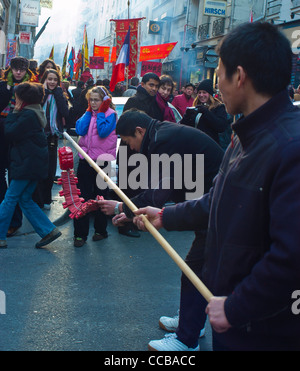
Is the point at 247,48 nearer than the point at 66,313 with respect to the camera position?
Yes

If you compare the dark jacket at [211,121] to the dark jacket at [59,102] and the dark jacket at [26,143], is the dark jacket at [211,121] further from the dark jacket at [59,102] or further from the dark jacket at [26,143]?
the dark jacket at [26,143]

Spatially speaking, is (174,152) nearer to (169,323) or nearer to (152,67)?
(169,323)

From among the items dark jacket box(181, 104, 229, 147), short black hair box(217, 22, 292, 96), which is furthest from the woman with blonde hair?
short black hair box(217, 22, 292, 96)

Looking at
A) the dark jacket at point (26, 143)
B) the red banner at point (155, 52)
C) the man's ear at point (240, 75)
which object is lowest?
the dark jacket at point (26, 143)

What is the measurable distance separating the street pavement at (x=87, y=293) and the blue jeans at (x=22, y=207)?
255mm

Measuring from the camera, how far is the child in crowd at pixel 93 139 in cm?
568

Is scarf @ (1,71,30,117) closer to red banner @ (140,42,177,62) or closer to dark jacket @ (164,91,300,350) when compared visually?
dark jacket @ (164,91,300,350)

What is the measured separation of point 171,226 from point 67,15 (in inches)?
4284

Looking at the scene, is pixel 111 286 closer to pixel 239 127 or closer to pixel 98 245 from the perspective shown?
pixel 98 245

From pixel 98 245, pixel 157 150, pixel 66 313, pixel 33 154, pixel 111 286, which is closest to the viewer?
pixel 157 150

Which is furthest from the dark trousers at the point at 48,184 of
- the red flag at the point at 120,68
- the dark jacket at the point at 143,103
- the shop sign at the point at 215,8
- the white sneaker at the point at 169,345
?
the shop sign at the point at 215,8

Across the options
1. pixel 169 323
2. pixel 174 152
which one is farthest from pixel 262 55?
pixel 169 323

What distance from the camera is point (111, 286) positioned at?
445 centimetres
